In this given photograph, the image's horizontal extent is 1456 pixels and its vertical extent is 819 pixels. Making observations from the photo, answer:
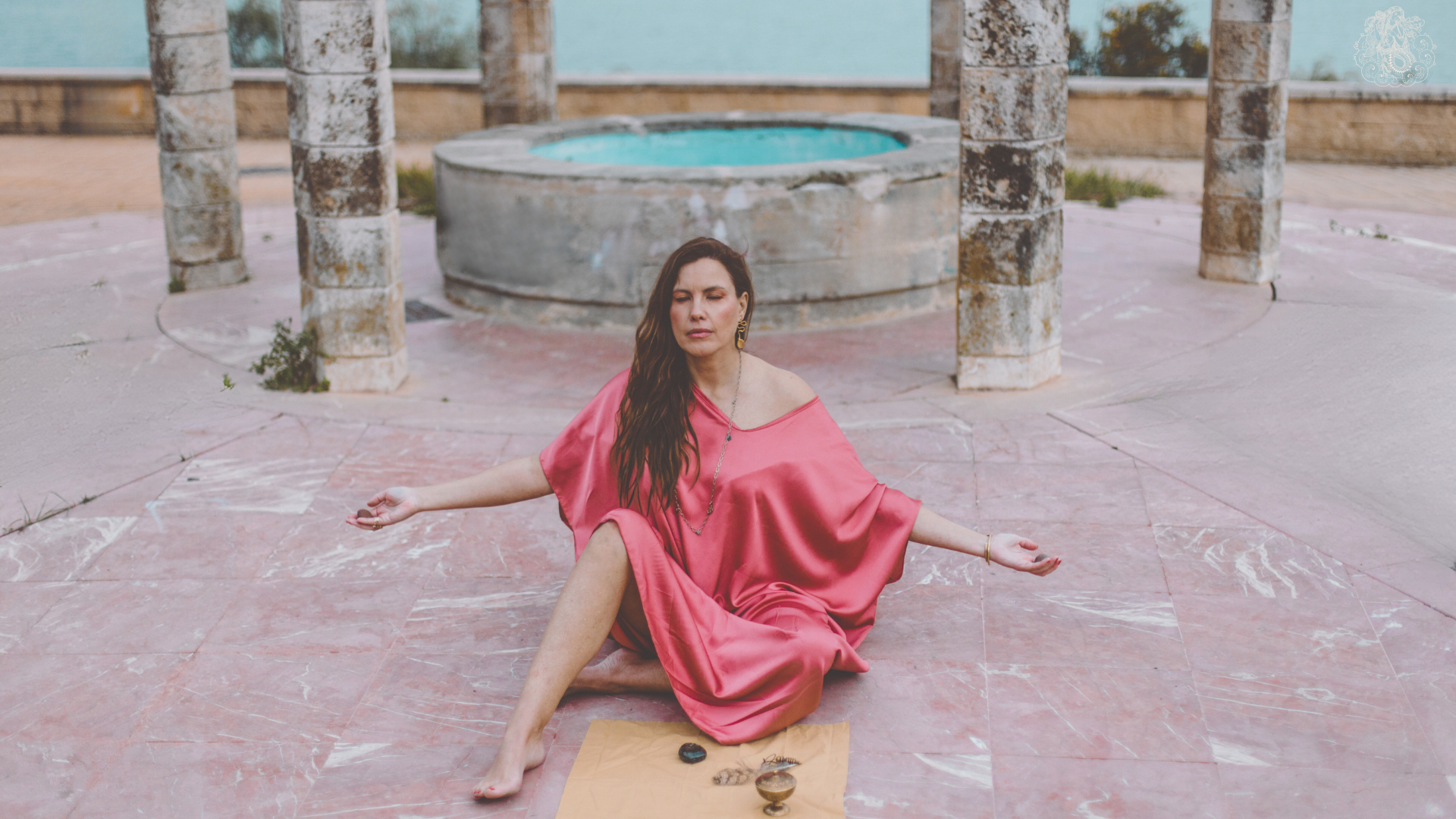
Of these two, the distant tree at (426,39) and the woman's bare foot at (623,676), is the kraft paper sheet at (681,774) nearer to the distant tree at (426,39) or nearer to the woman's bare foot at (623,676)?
the woman's bare foot at (623,676)

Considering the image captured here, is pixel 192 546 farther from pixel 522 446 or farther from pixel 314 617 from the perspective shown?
pixel 522 446

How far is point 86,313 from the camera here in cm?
820

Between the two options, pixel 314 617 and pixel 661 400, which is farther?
pixel 314 617

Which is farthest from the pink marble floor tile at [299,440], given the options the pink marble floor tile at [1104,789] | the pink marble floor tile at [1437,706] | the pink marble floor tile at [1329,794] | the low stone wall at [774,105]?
the low stone wall at [774,105]

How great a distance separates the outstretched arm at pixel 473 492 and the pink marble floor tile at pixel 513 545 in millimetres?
851

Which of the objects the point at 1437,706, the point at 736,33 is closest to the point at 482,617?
the point at 1437,706

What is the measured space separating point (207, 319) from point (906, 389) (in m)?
4.20

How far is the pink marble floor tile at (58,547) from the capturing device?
4.73 metres

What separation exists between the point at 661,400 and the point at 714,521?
0.36m

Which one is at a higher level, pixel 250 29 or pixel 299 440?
pixel 250 29

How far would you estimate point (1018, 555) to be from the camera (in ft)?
12.3

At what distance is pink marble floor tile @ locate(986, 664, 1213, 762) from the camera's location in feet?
11.6

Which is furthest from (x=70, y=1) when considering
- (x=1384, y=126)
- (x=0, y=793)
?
(x=0, y=793)

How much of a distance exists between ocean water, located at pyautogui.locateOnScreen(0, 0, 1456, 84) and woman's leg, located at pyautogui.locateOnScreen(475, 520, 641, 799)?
3782cm
